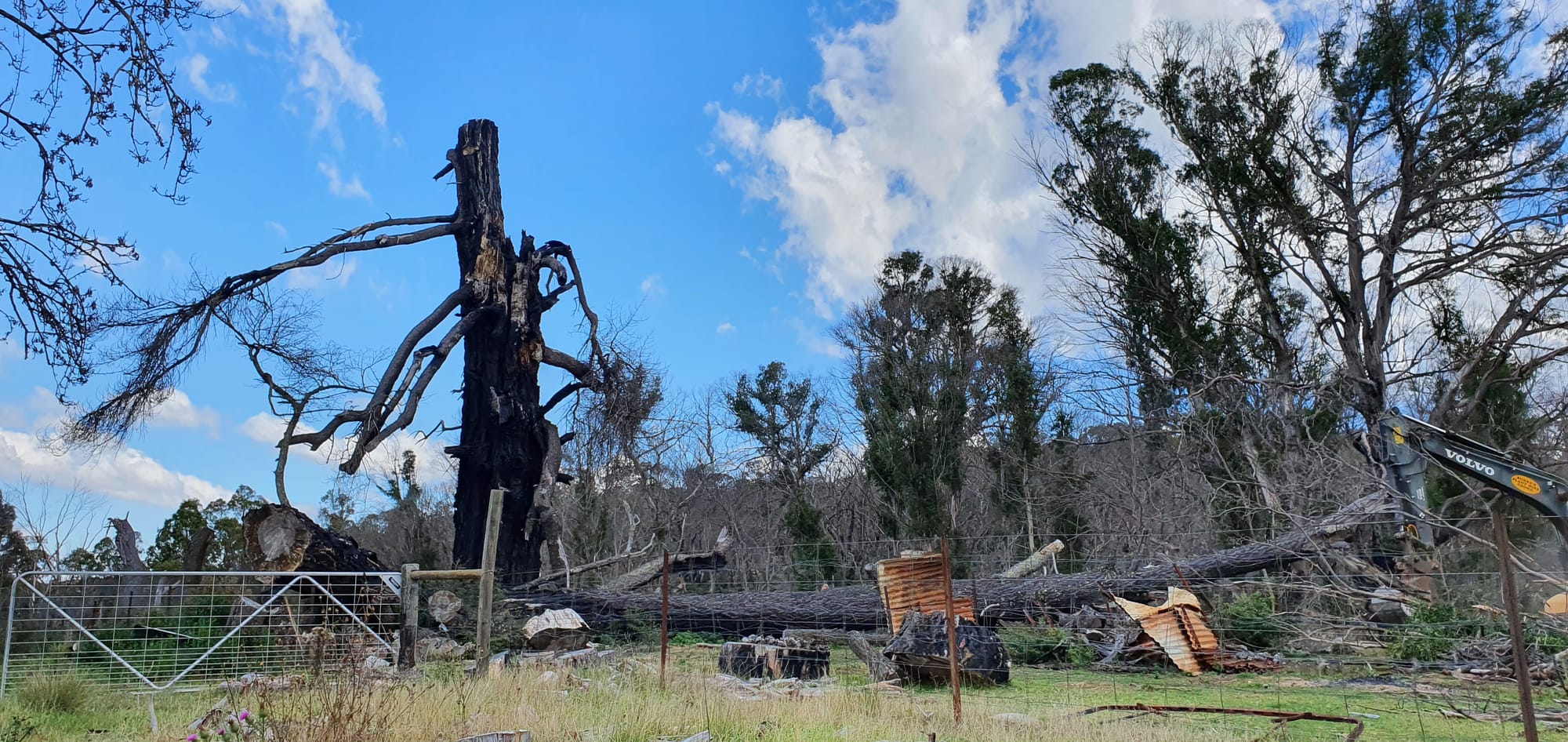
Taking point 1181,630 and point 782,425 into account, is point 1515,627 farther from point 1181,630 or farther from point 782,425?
point 782,425

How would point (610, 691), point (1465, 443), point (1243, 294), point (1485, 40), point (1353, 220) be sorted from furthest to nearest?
point (1243, 294) < point (1353, 220) < point (1485, 40) < point (1465, 443) < point (610, 691)

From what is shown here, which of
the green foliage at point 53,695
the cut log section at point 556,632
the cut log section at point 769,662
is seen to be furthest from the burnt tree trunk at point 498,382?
the green foliage at point 53,695

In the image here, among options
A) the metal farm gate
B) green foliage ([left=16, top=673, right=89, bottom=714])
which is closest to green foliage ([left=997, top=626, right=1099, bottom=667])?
the metal farm gate

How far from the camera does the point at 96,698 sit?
722cm

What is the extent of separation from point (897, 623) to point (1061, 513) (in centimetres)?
1446

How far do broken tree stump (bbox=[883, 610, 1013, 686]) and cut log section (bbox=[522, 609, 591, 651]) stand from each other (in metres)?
4.21

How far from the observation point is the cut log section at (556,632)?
11055mm

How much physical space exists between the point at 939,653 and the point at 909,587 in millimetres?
3433

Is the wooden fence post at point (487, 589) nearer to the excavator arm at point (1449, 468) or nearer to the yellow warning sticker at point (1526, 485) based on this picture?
the excavator arm at point (1449, 468)

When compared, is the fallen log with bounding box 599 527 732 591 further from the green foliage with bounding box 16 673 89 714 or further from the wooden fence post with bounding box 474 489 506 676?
the green foliage with bounding box 16 673 89 714

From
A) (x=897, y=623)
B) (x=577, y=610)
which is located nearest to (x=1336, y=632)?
(x=897, y=623)

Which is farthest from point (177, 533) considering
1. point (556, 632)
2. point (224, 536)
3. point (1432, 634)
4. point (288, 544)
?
point (1432, 634)

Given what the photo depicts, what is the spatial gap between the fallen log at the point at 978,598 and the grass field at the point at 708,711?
298 cm

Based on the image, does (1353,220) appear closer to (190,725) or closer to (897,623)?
(897,623)
